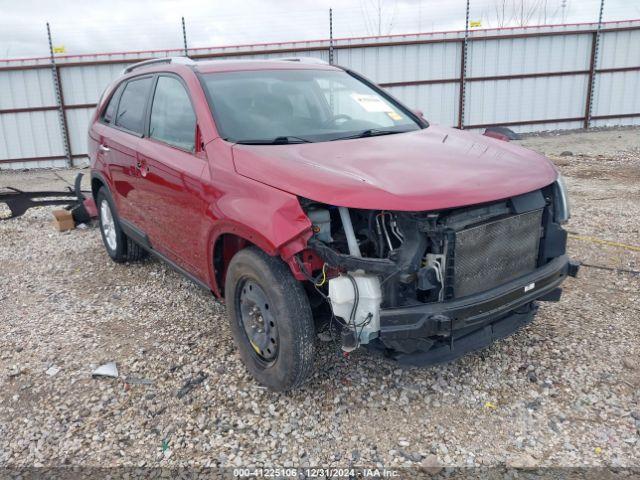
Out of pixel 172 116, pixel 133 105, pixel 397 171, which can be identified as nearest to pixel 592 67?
pixel 133 105

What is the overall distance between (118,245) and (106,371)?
2091 millimetres

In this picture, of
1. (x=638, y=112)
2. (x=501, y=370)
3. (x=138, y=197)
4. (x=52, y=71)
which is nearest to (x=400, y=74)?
(x=638, y=112)

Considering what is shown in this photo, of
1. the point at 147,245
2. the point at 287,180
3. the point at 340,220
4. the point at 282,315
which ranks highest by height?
the point at 287,180

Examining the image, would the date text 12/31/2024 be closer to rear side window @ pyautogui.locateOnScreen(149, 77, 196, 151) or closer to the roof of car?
rear side window @ pyautogui.locateOnScreen(149, 77, 196, 151)

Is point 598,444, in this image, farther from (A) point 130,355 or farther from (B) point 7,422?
(B) point 7,422

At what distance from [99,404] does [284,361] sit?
3.75ft

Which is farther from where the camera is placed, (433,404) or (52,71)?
(52,71)

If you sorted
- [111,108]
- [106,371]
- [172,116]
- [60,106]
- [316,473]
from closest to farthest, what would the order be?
[316,473], [106,371], [172,116], [111,108], [60,106]

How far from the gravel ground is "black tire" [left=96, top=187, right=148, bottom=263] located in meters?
0.77

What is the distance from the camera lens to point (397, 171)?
278 centimetres

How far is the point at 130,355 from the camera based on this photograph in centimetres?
367

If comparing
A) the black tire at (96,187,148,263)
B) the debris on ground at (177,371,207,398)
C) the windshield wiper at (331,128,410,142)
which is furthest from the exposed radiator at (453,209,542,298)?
the black tire at (96,187,148,263)

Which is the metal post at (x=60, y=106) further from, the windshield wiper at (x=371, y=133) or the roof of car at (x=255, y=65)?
the windshield wiper at (x=371, y=133)

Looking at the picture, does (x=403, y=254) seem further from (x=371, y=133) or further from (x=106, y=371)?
(x=106, y=371)
